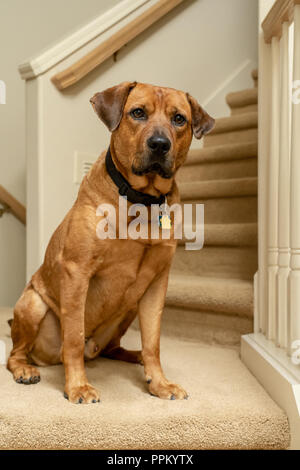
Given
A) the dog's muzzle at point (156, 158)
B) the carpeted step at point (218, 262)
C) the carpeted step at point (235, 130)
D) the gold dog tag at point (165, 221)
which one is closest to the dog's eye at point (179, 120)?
the dog's muzzle at point (156, 158)

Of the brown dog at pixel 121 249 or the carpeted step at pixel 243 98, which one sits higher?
the carpeted step at pixel 243 98

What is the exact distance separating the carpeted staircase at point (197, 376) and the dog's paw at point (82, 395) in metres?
0.02

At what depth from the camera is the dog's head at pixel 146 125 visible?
1.20 meters

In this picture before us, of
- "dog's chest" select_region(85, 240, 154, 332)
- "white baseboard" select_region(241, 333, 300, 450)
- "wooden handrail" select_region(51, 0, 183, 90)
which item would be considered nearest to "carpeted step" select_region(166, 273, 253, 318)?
"white baseboard" select_region(241, 333, 300, 450)

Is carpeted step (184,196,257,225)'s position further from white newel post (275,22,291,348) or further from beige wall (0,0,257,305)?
white newel post (275,22,291,348)

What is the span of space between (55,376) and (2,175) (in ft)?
5.49

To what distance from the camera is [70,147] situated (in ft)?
7.56

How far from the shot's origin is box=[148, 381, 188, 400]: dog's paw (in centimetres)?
126

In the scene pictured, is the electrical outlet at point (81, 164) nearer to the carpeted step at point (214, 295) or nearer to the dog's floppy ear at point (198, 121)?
the carpeted step at point (214, 295)

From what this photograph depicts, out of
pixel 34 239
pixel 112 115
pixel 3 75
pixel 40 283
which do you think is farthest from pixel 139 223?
pixel 3 75

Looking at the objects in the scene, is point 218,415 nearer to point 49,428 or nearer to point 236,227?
point 49,428

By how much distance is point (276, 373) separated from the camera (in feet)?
4.09

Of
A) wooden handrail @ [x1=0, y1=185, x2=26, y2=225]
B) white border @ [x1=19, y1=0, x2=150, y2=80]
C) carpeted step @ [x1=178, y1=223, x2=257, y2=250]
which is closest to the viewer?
carpeted step @ [x1=178, y1=223, x2=257, y2=250]

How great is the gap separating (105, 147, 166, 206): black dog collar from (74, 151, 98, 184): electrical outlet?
3.40ft
